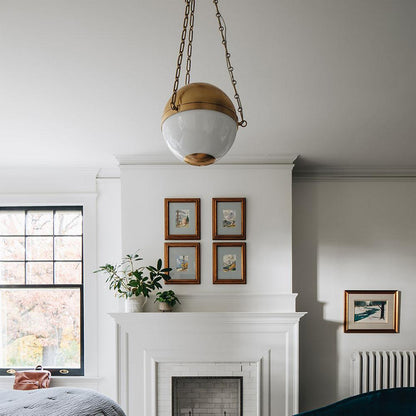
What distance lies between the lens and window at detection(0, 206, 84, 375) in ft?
12.2

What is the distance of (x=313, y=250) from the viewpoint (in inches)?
145

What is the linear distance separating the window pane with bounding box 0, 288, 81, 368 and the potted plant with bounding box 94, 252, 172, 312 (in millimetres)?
785

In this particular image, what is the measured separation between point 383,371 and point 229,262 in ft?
5.99

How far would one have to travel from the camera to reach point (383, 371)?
3.47 m

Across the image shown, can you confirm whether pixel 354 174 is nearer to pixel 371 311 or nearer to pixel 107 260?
pixel 371 311

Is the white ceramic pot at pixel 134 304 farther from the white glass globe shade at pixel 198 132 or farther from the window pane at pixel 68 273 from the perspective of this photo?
the white glass globe shade at pixel 198 132

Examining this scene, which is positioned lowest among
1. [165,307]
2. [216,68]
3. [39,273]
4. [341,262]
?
[165,307]

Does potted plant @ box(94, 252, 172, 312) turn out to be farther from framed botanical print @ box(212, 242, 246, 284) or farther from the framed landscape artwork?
the framed landscape artwork

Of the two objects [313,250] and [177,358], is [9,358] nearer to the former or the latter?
[177,358]

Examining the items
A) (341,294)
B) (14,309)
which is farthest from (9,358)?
(341,294)

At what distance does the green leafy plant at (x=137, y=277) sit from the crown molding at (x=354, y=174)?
5.39ft

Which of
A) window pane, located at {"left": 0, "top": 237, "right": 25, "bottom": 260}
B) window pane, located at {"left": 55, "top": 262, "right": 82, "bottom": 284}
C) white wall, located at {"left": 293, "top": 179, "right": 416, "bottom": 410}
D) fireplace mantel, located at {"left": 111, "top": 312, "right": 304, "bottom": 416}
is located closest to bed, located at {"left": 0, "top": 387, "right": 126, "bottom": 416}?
fireplace mantel, located at {"left": 111, "top": 312, "right": 304, "bottom": 416}

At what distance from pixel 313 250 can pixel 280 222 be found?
630 millimetres

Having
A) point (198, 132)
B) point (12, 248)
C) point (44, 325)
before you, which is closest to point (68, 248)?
point (12, 248)
